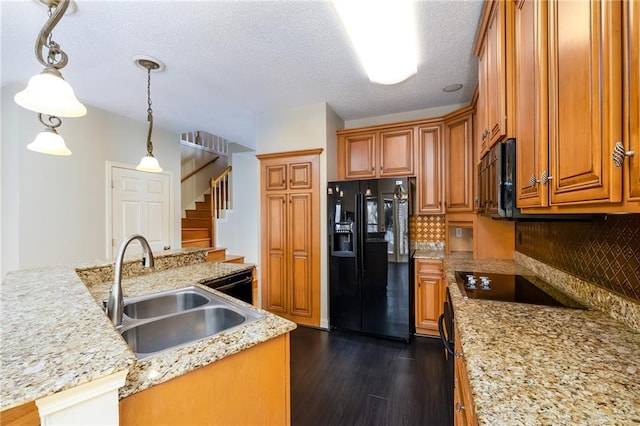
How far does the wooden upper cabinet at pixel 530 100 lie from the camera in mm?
999

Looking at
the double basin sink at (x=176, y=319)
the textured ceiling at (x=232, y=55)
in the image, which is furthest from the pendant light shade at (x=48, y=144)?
the double basin sink at (x=176, y=319)

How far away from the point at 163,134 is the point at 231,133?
97 cm

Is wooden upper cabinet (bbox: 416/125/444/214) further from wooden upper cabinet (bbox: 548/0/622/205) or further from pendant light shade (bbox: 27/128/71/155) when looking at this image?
pendant light shade (bbox: 27/128/71/155)

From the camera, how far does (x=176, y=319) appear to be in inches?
56.1

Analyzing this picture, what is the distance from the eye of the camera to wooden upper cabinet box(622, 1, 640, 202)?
58 cm

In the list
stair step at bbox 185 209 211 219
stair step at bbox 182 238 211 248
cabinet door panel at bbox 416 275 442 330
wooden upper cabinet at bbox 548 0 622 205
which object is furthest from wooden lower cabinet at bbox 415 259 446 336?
stair step at bbox 185 209 211 219

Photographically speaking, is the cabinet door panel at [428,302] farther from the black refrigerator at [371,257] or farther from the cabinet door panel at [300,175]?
the cabinet door panel at [300,175]

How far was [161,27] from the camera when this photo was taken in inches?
75.4

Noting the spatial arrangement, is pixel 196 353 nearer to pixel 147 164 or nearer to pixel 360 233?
pixel 147 164

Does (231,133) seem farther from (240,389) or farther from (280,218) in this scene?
(240,389)

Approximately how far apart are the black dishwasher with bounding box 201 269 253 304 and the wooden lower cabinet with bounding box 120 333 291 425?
104cm

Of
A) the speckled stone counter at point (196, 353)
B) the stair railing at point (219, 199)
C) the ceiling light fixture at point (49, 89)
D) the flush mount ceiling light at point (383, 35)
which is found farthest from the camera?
the stair railing at point (219, 199)

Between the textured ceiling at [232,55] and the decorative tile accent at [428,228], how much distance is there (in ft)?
4.49

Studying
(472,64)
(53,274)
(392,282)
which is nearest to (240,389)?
(53,274)
